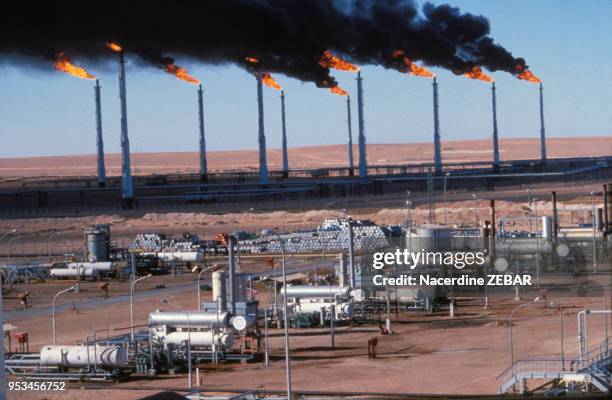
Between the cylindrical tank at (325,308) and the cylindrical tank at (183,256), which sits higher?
the cylindrical tank at (183,256)

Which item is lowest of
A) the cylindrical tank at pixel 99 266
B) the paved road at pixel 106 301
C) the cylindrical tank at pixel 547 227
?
the paved road at pixel 106 301

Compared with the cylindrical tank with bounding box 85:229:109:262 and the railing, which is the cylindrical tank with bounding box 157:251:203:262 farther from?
the railing

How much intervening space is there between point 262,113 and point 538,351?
6288 centimetres

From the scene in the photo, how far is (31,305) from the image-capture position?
4475cm

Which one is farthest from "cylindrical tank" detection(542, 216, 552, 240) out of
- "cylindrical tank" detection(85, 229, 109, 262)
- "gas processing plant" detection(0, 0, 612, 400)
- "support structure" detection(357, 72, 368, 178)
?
"support structure" detection(357, 72, 368, 178)

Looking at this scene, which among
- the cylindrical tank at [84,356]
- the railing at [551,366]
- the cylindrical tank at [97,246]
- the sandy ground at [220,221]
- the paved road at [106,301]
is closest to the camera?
the railing at [551,366]

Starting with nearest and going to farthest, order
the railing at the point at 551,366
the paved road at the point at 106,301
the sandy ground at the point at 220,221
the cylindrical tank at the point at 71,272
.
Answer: the railing at the point at 551,366
the paved road at the point at 106,301
the cylindrical tank at the point at 71,272
the sandy ground at the point at 220,221

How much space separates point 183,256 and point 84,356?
2806 cm

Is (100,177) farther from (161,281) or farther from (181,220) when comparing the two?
(161,281)

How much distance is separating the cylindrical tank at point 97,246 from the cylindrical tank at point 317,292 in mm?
19529

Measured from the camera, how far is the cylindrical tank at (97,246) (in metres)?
56.2

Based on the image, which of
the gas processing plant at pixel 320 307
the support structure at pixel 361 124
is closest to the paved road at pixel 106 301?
the gas processing plant at pixel 320 307

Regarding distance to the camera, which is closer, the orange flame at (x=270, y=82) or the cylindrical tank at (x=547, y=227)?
the cylindrical tank at (x=547, y=227)

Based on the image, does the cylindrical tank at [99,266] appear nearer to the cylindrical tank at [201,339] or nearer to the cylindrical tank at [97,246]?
the cylindrical tank at [97,246]
